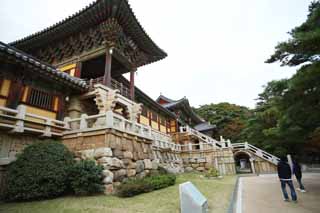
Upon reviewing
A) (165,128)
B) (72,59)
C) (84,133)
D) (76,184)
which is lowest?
(76,184)

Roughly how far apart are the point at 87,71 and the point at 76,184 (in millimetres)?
10597

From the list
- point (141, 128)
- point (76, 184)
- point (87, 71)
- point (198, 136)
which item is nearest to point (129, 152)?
point (141, 128)

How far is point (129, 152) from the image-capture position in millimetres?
8594

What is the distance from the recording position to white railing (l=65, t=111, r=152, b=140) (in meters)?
7.99

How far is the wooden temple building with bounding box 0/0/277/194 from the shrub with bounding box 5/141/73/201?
905 millimetres

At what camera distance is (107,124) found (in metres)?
7.89

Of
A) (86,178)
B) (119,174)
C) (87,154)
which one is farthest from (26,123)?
(119,174)

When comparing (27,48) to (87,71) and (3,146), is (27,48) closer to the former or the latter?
(87,71)

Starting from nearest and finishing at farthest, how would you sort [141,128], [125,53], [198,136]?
[141,128]
[125,53]
[198,136]

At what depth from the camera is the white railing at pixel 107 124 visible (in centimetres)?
799

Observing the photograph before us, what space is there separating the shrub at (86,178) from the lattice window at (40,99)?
4301 millimetres

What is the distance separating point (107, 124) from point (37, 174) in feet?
10.0

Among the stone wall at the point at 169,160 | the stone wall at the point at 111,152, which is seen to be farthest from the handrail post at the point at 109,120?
the stone wall at the point at 169,160

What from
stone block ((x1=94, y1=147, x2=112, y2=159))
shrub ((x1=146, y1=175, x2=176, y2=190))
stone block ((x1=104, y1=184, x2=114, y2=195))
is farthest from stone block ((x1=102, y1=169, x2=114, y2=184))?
shrub ((x1=146, y1=175, x2=176, y2=190))
